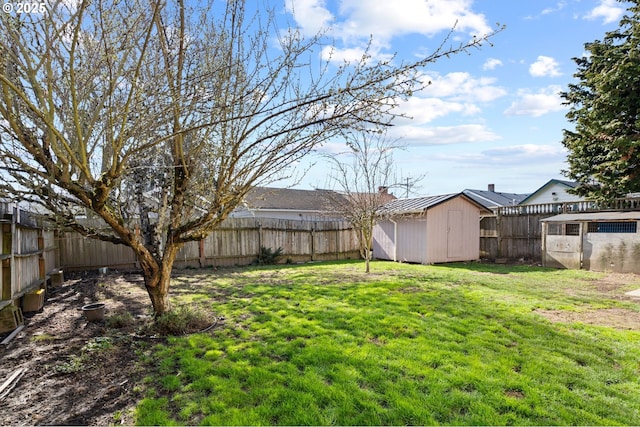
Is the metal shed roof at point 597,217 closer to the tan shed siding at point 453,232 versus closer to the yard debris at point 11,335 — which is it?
the tan shed siding at point 453,232

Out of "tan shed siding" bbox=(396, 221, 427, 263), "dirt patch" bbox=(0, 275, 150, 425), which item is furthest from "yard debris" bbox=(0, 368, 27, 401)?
"tan shed siding" bbox=(396, 221, 427, 263)

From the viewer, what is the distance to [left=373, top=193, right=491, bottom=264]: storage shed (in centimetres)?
1137

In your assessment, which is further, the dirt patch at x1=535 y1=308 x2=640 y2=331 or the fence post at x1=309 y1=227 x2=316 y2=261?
the fence post at x1=309 y1=227 x2=316 y2=261

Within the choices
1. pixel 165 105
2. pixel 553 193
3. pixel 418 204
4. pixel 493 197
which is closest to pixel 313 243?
pixel 418 204

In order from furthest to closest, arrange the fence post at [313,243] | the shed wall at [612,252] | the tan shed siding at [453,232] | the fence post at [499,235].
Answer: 1. the fence post at [313,243]
2. the fence post at [499,235]
3. the tan shed siding at [453,232]
4. the shed wall at [612,252]

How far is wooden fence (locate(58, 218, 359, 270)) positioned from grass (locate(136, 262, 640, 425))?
16.3ft

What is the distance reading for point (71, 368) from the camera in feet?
10.3

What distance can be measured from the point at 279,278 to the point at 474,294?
4.29m

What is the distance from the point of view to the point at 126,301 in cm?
590

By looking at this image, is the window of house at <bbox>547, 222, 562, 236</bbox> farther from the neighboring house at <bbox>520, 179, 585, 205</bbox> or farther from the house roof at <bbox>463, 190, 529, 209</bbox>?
the house roof at <bbox>463, 190, 529, 209</bbox>

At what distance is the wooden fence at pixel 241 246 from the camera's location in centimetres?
897

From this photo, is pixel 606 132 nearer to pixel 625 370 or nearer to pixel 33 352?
pixel 625 370

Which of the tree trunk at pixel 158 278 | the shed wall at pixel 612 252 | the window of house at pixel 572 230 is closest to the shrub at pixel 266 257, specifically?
the tree trunk at pixel 158 278

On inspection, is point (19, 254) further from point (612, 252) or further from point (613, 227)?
point (613, 227)
